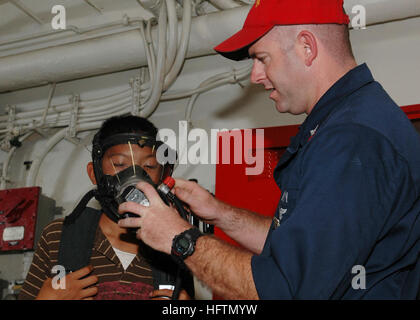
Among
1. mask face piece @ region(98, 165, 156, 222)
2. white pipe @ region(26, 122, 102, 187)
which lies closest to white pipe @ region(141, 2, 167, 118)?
white pipe @ region(26, 122, 102, 187)

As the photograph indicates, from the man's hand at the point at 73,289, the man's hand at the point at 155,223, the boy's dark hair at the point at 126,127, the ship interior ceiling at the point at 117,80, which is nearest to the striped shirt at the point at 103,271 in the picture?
the man's hand at the point at 73,289

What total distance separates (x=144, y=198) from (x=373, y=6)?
1.77 metres

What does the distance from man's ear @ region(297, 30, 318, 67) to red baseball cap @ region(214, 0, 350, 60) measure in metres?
0.04

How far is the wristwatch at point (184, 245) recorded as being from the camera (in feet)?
4.16

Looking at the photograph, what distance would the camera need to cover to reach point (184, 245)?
4.17 ft

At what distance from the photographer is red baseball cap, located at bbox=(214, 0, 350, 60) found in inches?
58.6

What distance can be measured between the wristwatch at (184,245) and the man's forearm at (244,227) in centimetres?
65

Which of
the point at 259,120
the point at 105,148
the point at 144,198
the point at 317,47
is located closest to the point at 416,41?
the point at 259,120

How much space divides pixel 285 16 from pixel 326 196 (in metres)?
0.67

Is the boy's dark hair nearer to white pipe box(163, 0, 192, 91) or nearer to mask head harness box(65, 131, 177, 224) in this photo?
mask head harness box(65, 131, 177, 224)

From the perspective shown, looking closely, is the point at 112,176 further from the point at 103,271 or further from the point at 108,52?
the point at 108,52

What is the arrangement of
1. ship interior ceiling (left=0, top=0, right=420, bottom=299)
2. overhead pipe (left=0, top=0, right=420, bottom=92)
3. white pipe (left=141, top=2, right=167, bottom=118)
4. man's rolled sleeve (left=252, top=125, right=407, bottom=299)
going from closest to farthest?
man's rolled sleeve (left=252, top=125, right=407, bottom=299)
overhead pipe (left=0, top=0, right=420, bottom=92)
ship interior ceiling (left=0, top=0, right=420, bottom=299)
white pipe (left=141, top=2, right=167, bottom=118)

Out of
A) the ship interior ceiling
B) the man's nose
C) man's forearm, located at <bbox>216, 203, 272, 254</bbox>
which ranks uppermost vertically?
the ship interior ceiling
